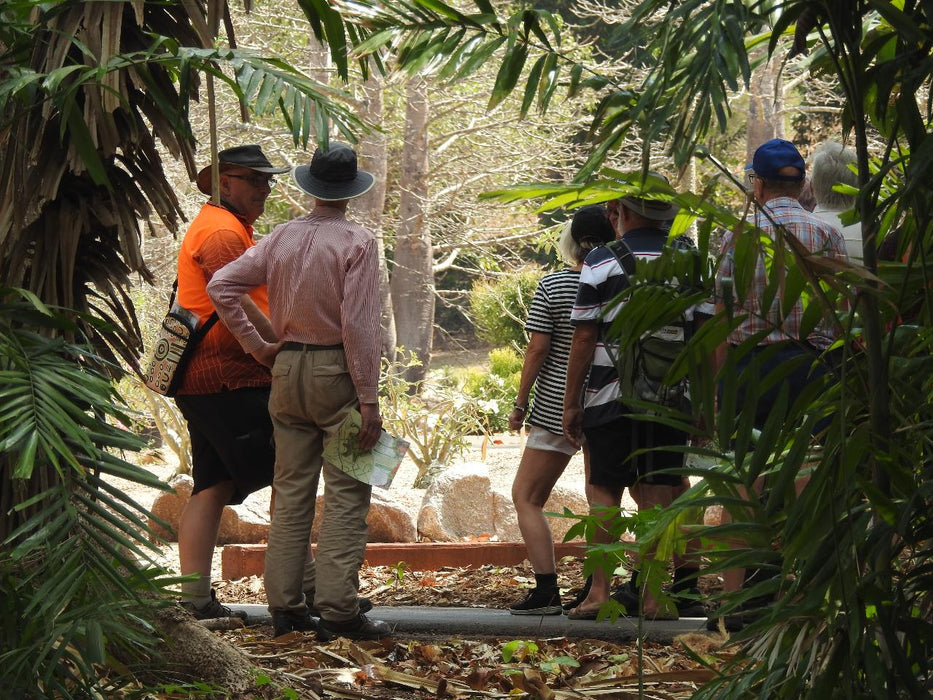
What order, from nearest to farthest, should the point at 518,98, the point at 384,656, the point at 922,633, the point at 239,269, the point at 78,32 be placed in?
the point at 922,633 < the point at 78,32 < the point at 384,656 < the point at 239,269 < the point at 518,98

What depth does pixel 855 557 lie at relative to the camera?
178cm

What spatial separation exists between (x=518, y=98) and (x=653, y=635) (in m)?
11.4

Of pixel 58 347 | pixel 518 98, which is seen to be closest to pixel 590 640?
pixel 58 347

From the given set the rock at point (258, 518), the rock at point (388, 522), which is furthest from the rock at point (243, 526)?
the rock at point (388, 522)

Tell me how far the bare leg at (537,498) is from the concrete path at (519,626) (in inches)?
9.9

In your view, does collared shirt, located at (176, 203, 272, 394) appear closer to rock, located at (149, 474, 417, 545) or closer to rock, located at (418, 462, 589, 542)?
rock, located at (149, 474, 417, 545)

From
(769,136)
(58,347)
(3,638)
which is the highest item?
(769,136)

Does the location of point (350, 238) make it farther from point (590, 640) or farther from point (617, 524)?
point (617, 524)

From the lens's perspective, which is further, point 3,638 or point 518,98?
point 518,98

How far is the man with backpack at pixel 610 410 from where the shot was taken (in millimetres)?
4129

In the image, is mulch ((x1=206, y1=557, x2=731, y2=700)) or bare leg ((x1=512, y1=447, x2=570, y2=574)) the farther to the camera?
bare leg ((x1=512, y1=447, x2=570, y2=574))

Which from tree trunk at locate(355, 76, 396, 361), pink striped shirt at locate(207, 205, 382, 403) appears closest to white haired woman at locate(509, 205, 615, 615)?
pink striped shirt at locate(207, 205, 382, 403)

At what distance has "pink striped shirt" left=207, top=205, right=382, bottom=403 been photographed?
418cm

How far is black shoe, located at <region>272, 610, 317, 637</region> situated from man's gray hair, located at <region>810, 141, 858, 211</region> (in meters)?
2.50
